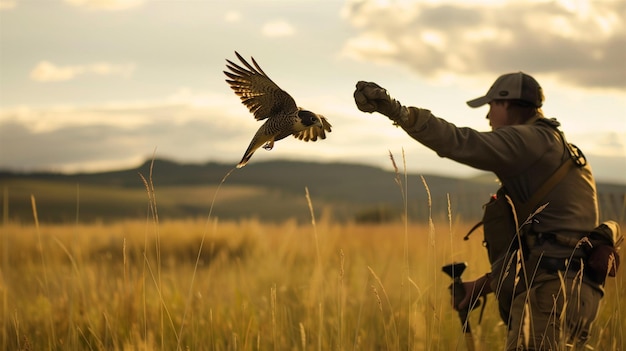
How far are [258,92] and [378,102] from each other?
51 centimetres

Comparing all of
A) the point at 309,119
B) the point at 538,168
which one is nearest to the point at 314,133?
the point at 309,119

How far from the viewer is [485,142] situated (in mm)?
3205

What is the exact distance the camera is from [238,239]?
11656mm

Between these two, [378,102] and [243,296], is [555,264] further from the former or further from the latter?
[243,296]

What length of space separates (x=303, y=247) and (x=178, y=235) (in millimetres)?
2691

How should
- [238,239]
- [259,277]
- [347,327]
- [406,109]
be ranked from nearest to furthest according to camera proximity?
[406,109], [347,327], [259,277], [238,239]

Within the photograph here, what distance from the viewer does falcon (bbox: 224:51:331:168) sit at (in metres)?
2.69

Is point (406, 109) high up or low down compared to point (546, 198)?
up

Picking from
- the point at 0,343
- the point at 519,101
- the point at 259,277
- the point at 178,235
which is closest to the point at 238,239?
the point at 178,235

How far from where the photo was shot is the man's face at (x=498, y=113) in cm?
387

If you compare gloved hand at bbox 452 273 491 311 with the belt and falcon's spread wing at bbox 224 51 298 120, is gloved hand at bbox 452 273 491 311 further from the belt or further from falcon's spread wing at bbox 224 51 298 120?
falcon's spread wing at bbox 224 51 298 120

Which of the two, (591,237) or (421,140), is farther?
(591,237)

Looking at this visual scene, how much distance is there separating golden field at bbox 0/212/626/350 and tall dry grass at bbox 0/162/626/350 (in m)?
0.02

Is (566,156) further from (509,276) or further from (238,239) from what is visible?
(238,239)
